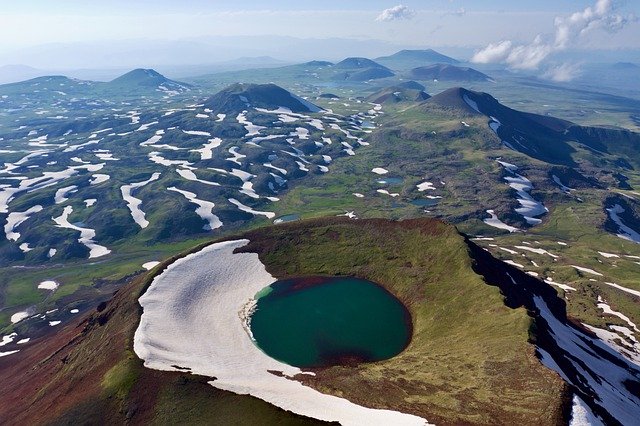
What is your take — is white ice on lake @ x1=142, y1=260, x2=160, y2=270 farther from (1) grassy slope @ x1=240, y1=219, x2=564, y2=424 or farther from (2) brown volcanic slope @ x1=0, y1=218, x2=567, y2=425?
(1) grassy slope @ x1=240, y1=219, x2=564, y2=424

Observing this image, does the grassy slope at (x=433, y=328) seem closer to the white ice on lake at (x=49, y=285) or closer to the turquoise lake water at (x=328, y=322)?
the turquoise lake water at (x=328, y=322)

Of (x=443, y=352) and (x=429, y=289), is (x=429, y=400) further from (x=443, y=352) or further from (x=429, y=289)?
(x=429, y=289)

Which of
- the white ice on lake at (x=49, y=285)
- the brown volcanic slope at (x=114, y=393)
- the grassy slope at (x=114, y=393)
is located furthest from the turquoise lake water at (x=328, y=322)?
the white ice on lake at (x=49, y=285)

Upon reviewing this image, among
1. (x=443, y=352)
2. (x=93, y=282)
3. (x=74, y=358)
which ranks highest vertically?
(x=443, y=352)

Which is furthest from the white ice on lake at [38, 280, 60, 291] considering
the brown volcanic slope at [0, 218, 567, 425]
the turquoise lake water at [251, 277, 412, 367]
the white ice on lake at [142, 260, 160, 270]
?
the turquoise lake water at [251, 277, 412, 367]

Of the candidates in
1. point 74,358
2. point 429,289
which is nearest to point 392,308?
point 429,289

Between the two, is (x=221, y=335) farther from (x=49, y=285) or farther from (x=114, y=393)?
(x=49, y=285)
